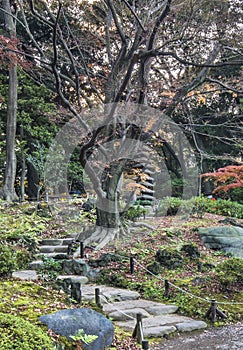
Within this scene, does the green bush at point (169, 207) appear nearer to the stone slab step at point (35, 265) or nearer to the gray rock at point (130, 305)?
the stone slab step at point (35, 265)

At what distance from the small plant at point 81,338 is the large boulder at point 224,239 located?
19.3 feet

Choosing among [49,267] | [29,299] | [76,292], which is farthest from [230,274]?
[29,299]

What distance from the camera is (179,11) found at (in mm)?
7992

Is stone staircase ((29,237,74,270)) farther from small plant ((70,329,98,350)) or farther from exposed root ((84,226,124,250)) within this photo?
small plant ((70,329,98,350))

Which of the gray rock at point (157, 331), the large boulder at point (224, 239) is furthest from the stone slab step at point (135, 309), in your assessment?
the large boulder at point (224, 239)

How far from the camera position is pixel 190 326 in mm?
4648

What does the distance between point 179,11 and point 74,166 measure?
29.2 ft

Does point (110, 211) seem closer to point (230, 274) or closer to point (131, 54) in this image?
point (230, 274)

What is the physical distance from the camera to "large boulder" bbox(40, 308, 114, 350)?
3262 mm

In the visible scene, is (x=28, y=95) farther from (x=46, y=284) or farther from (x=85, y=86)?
(x=46, y=284)

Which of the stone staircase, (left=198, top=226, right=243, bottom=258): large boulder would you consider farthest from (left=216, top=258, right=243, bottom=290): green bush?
the stone staircase

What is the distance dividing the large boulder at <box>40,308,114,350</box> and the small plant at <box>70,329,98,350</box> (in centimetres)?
7

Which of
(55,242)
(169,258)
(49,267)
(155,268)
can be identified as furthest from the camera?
(55,242)

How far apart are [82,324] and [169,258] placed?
13.1ft
